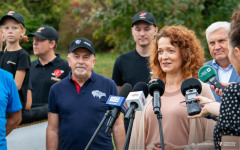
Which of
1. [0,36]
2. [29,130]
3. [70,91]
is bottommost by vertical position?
[29,130]

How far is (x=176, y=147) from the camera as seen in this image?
321 centimetres

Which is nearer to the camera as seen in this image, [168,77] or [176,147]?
[176,147]

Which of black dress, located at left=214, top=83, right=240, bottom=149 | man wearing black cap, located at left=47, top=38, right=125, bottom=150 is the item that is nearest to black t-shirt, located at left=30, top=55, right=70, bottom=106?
man wearing black cap, located at left=47, top=38, right=125, bottom=150

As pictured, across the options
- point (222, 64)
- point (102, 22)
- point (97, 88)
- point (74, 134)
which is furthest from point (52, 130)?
point (102, 22)

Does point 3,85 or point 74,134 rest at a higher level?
point 3,85

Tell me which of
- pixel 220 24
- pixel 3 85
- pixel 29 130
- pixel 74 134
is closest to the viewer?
pixel 3 85

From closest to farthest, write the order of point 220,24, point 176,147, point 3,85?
point 176,147 < point 3,85 < point 220,24

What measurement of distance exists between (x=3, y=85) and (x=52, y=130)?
817 mm

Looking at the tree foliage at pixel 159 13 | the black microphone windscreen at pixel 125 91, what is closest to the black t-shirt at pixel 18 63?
the black microphone windscreen at pixel 125 91

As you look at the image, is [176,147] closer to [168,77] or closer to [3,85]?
[168,77]

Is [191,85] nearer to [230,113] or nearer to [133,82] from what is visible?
[230,113]

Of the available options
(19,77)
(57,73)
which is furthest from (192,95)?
(57,73)

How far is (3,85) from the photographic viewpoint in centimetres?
356

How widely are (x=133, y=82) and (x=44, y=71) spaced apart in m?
1.48
